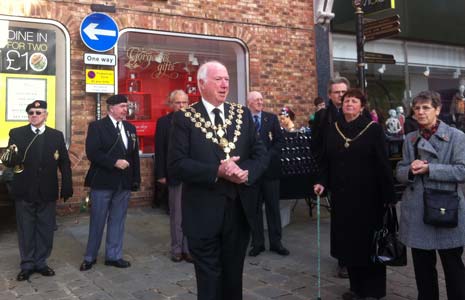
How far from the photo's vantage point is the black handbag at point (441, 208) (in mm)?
3459

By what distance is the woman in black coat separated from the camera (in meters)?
4.18

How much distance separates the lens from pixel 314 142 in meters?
5.23

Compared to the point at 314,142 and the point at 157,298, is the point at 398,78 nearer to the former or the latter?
the point at 314,142

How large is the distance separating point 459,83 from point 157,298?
42.4ft

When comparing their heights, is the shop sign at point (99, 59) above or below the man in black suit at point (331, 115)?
above

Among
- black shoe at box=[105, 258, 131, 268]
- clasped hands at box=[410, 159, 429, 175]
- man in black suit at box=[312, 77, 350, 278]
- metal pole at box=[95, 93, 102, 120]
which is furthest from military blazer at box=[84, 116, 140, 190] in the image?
clasped hands at box=[410, 159, 429, 175]

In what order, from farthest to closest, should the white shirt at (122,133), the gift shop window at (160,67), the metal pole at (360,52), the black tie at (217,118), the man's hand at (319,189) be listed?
the gift shop window at (160,67), the metal pole at (360,52), the white shirt at (122,133), the man's hand at (319,189), the black tie at (217,118)

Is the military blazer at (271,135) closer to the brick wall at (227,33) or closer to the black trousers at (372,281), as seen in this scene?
the black trousers at (372,281)

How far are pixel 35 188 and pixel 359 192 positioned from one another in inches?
131

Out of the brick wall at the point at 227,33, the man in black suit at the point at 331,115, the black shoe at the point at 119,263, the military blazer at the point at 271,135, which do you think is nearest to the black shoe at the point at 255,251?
the military blazer at the point at 271,135

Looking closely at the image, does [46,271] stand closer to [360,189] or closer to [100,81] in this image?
[360,189]

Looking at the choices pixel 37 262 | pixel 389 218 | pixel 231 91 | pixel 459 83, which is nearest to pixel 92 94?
pixel 231 91

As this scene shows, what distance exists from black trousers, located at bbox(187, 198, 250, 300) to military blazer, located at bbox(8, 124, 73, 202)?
263 cm

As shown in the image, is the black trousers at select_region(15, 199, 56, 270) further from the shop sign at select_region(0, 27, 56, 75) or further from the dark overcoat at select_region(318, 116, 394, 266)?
the shop sign at select_region(0, 27, 56, 75)
